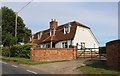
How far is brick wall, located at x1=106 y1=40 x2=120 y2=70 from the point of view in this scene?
19078 millimetres

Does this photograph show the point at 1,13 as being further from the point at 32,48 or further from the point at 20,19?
the point at 32,48

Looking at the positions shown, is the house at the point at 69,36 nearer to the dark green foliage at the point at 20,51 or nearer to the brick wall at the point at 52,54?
the dark green foliage at the point at 20,51

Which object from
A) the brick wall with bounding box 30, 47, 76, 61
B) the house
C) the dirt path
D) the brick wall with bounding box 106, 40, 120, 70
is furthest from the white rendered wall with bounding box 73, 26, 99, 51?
the brick wall with bounding box 106, 40, 120, 70

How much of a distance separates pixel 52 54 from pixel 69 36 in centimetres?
1977

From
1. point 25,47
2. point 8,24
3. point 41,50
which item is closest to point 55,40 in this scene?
point 8,24

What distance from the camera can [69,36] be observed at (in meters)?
50.4

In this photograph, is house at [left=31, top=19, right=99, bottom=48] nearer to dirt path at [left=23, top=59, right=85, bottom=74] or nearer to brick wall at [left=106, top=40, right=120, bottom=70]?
dirt path at [left=23, top=59, right=85, bottom=74]

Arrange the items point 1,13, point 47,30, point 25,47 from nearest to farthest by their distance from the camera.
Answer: point 25,47, point 1,13, point 47,30

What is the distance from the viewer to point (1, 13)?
5700 centimetres

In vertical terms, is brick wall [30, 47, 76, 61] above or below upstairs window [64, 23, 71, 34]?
below

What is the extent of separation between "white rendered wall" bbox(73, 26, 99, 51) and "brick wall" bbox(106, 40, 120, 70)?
94.0ft

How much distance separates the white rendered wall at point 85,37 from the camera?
165ft

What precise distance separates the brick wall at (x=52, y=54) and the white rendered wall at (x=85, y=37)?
59.1 feet

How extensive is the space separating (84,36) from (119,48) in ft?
108
